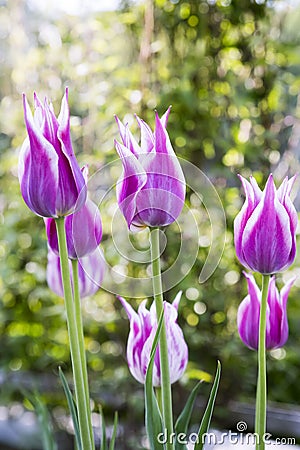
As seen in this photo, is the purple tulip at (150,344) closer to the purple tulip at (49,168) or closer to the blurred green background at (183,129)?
the purple tulip at (49,168)

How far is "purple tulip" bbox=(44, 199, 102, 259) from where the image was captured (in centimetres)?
45

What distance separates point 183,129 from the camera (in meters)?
1.33

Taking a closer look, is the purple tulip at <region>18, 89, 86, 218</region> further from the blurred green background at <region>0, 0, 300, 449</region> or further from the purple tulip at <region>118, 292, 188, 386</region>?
the blurred green background at <region>0, 0, 300, 449</region>

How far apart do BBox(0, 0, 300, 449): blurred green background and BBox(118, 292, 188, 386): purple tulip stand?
0.71 m

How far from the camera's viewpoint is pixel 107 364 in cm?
140

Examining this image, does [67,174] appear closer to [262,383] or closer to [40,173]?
[40,173]

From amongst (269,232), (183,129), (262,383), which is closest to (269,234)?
(269,232)

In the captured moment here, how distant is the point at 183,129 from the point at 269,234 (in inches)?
36.8

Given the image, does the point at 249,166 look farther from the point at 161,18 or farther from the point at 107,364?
the point at 107,364

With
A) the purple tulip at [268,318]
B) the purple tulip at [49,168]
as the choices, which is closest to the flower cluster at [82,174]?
the purple tulip at [49,168]

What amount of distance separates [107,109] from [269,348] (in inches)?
35.5

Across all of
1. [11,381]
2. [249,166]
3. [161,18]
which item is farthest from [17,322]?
[161,18]

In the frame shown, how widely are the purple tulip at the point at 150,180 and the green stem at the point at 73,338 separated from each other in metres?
0.05

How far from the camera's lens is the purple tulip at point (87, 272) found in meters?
0.51
